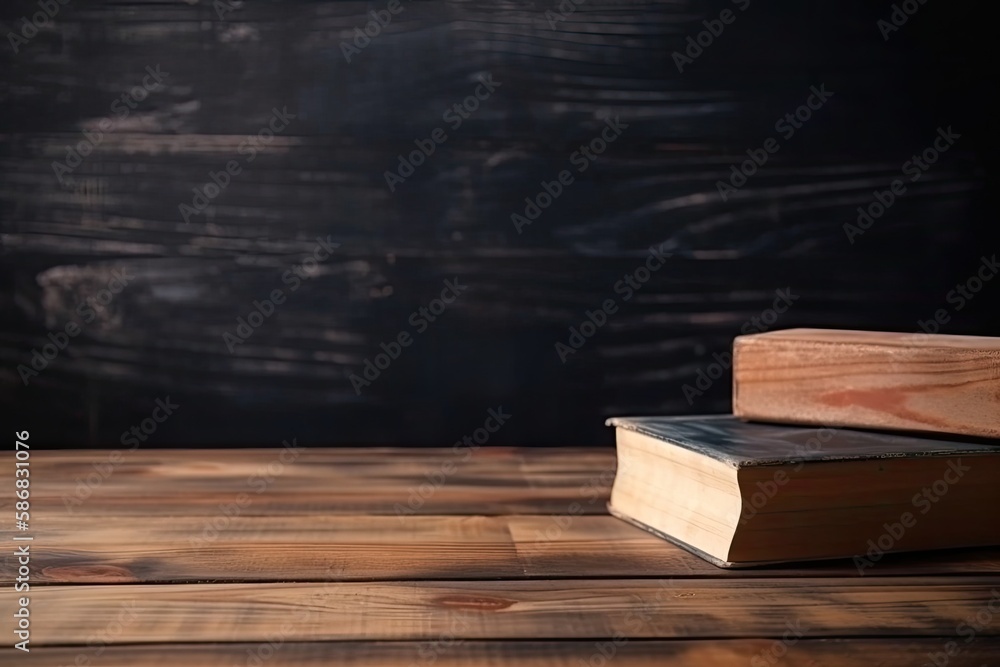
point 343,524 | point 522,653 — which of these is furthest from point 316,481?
point 522,653

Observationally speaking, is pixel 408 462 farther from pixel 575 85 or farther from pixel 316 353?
pixel 575 85

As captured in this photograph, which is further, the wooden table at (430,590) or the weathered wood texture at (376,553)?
the weathered wood texture at (376,553)

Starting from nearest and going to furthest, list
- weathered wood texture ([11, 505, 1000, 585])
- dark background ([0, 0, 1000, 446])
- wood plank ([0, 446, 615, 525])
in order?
weathered wood texture ([11, 505, 1000, 585]) < wood plank ([0, 446, 615, 525]) < dark background ([0, 0, 1000, 446])

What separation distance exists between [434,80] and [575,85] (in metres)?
0.21

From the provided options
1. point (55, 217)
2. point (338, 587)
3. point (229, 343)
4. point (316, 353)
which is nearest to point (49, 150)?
point (55, 217)

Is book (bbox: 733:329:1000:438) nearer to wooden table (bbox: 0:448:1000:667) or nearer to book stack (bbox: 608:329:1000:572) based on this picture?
book stack (bbox: 608:329:1000:572)

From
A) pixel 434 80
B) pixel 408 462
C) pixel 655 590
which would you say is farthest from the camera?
pixel 434 80

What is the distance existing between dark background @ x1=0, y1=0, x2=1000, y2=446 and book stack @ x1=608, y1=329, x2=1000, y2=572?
440 mm

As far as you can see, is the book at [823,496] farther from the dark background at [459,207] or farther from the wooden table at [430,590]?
the dark background at [459,207]

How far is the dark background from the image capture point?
4.44ft

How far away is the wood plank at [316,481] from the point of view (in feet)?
3.29

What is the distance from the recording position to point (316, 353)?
138 centimetres

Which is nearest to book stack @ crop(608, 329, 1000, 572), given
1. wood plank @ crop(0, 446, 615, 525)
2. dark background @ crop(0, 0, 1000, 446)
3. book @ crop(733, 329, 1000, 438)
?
book @ crop(733, 329, 1000, 438)

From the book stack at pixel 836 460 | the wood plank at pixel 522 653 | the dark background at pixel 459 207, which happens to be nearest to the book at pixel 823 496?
the book stack at pixel 836 460
